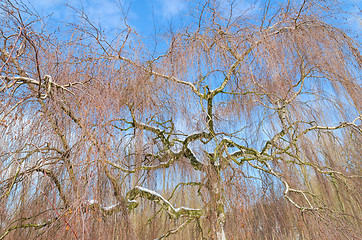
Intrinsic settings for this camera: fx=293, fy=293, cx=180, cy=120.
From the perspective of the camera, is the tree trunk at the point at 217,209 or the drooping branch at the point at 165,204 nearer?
the tree trunk at the point at 217,209

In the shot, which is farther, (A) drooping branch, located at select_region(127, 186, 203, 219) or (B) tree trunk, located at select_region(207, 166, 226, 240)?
(A) drooping branch, located at select_region(127, 186, 203, 219)

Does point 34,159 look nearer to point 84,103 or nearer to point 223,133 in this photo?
point 84,103

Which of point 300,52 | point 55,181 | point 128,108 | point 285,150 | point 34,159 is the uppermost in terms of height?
point 300,52

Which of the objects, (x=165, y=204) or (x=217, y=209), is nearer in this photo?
(x=217, y=209)

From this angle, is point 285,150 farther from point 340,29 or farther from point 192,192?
point 340,29

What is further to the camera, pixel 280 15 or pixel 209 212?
pixel 280 15

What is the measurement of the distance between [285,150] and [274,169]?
0.24 meters

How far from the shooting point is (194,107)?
3.06 meters

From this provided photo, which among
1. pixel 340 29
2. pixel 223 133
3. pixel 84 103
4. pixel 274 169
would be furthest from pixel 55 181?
pixel 340 29

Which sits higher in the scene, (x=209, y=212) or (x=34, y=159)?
(x=34, y=159)

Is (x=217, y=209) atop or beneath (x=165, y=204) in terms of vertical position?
beneath

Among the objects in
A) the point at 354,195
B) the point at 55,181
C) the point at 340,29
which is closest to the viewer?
the point at 55,181

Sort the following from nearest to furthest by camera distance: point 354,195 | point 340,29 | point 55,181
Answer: point 55,181 → point 354,195 → point 340,29

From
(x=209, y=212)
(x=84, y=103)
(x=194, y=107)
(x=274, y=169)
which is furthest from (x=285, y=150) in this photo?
(x=84, y=103)
